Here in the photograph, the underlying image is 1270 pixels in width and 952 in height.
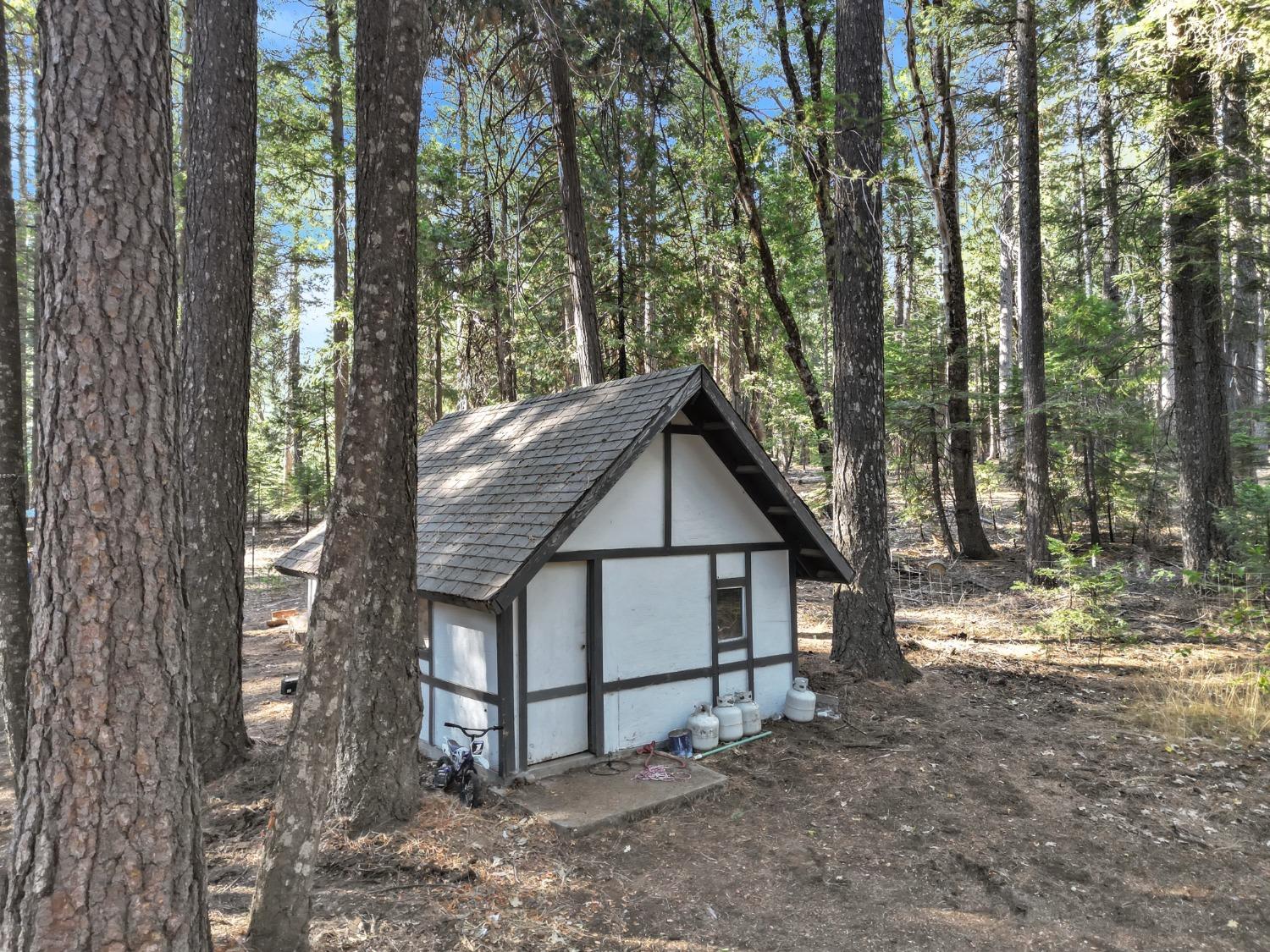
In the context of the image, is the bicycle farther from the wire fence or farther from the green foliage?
the wire fence

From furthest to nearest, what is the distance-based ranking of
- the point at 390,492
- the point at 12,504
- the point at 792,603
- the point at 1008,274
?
1. the point at 1008,274
2. the point at 792,603
3. the point at 390,492
4. the point at 12,504

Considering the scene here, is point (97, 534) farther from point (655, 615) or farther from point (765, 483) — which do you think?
point (765, 483)

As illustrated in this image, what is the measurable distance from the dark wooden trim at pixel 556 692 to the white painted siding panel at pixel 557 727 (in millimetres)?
31

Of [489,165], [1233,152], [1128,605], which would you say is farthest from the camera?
[1128,605]

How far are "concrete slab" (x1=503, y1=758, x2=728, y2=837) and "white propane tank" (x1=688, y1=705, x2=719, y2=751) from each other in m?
0.54

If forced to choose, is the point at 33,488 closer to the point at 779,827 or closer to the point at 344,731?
the point at 344,731

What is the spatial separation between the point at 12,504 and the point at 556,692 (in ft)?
14.6

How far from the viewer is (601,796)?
20.9 ft

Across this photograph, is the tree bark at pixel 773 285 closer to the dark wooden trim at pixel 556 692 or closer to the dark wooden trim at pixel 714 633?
the dark wooden trim at pixel 714 633

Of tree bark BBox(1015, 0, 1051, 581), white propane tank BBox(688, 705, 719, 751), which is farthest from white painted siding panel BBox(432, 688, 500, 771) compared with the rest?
tree bark BBox(1015, 0, 1051, 581)

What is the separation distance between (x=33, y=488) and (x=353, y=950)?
9.64 feet

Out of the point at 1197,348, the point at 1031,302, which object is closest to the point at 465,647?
the point at 1031,302

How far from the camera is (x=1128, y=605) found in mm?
12469

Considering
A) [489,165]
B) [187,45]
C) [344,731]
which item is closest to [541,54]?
[489,165]
